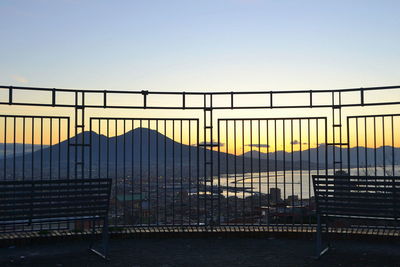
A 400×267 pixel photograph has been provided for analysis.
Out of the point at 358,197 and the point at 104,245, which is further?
the point at 104,245

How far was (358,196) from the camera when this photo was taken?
19.7ft

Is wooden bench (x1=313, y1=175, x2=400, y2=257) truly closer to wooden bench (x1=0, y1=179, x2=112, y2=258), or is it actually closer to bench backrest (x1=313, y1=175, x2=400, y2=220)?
bench backrest (x1=313, y1=175, x2=400, y2=220)

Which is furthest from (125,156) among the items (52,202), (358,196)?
(358,196)

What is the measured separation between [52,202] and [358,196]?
13.0 feet

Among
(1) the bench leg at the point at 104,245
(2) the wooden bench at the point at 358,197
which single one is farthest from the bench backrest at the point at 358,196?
(1) the bench leg at the point at 104,245

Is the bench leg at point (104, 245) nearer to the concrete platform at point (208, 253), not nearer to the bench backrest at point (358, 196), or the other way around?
the concrete platform at point (208, 253)

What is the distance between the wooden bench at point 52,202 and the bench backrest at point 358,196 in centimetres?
288

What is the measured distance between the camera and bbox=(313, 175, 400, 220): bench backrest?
5.85m

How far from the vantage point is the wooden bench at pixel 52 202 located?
574 centimetres

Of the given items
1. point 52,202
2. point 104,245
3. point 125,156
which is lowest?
point 104,245

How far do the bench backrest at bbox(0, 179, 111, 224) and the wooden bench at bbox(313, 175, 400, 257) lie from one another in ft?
9.42

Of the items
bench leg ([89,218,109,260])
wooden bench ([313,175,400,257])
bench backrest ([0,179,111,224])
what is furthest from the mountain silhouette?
wooden bench ([313,175,400,257])

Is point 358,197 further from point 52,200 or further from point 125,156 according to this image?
point 52,200

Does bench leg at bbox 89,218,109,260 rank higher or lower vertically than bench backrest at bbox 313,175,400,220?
lower
